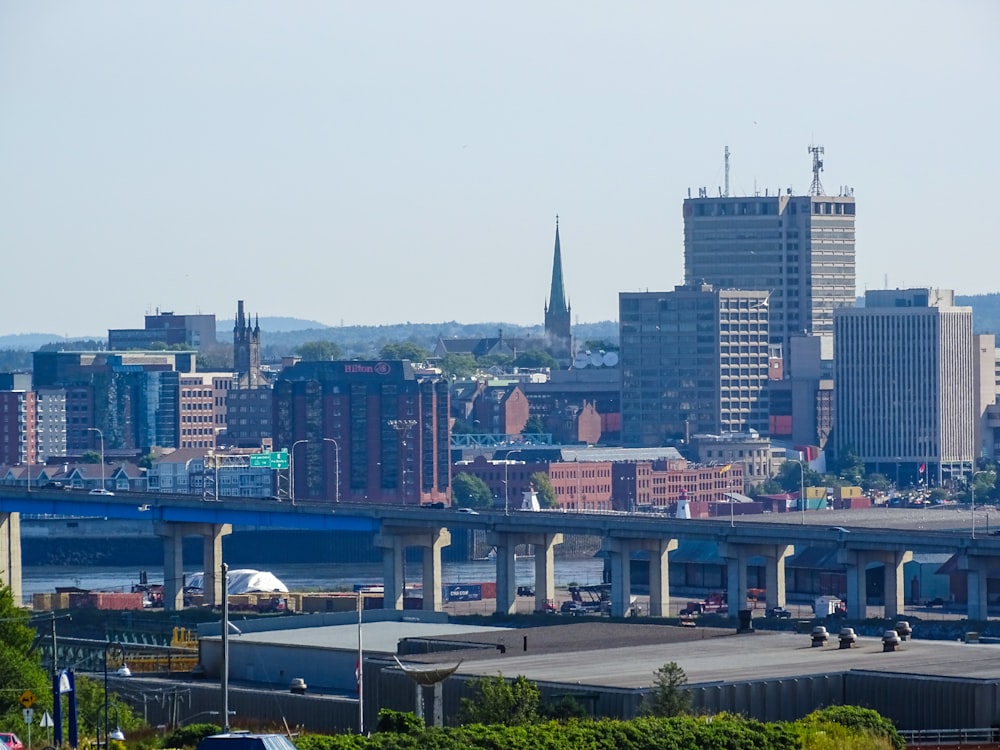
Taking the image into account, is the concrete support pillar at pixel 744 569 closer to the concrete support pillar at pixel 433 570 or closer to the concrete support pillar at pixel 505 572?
the concrete support pillar at pixel 505 572

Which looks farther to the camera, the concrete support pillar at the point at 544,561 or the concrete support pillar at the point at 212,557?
the concrete support pillar at the point at 212,557

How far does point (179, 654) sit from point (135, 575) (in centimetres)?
10219

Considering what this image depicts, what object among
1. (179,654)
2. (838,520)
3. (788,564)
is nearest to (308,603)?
(788,564)

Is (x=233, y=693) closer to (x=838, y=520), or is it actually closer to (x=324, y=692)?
(x=324, y=692)

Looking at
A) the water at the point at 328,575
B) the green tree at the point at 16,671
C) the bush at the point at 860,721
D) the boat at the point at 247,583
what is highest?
the bush at the point at 860,721

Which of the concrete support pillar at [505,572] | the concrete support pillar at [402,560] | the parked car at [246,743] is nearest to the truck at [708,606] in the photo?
the concrete support pillar at [505,572]

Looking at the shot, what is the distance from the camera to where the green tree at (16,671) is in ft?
205

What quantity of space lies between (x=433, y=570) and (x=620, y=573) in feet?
33.8

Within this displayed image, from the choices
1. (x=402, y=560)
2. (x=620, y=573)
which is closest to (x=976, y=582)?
(x=620, y=573)

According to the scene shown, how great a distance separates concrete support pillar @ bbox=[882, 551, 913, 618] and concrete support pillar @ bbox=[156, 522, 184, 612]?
111ft

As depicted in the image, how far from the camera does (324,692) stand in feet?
220

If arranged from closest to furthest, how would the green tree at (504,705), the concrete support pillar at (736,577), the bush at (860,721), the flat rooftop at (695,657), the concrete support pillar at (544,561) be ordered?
the bush at (860,721), the green tree at (504,705), the flat rooftop at (695,657), the concrete support pillar at (736,577), the concrete support pillar at (544,561)

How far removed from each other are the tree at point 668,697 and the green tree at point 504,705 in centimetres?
219

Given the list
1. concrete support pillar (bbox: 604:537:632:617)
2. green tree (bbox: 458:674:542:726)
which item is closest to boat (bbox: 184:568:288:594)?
concrete support pillar (bbox: 604:537:632:617)
